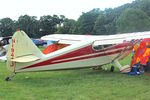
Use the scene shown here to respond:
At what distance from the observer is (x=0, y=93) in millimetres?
7832

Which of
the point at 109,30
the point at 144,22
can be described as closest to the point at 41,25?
the point at 109,30

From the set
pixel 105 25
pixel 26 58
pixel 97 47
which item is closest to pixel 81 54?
pixel 97 47

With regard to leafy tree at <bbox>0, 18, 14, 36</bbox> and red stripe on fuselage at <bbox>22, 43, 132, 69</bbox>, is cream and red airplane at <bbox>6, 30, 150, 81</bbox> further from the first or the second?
leafy tree at <bbox>0, 18, 14, 36</bbox>

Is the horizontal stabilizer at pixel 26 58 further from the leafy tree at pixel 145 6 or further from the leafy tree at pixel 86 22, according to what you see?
the leafy tree at pixel 145 6

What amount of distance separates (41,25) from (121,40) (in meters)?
84.8

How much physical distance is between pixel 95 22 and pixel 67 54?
7045cm

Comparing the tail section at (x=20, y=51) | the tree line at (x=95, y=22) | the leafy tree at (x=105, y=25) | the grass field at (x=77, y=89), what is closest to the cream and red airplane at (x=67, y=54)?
the tail section at (x=20, y=51)

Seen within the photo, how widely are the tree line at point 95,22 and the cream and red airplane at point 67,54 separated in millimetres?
52646

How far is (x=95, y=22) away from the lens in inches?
3152

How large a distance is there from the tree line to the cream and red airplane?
5265cm

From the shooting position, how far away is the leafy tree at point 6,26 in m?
91.9

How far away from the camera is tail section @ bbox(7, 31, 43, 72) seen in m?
9.50

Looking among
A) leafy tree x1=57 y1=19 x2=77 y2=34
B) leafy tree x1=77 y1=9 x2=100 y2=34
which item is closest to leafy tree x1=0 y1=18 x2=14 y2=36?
leafy tree x1=57 y1=19 x2=77 y2=34

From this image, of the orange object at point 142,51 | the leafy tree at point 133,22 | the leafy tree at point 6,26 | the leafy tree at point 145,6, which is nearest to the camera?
the orange object at point 142,51
